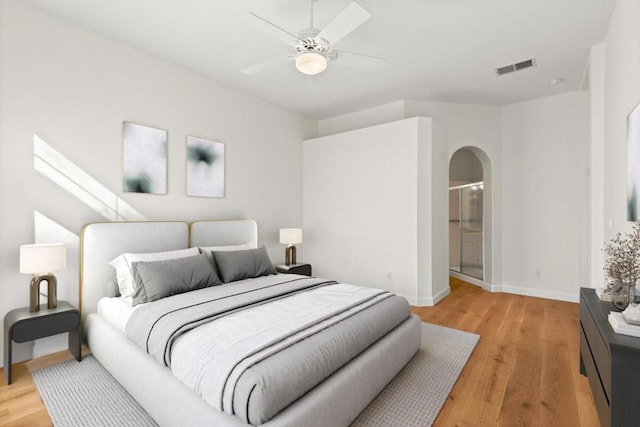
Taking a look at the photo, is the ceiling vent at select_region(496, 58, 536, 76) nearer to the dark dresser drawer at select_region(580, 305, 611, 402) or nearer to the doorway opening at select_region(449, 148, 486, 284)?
the doorway opening at select_region(449, 148, 486, 284)

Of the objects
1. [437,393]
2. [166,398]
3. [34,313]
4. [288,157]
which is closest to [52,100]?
[34,313]

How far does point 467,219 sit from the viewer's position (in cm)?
589

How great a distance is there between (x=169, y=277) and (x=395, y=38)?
2961 mm

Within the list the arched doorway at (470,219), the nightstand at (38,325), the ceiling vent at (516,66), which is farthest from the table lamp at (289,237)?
the ceiling vent at (516,66)

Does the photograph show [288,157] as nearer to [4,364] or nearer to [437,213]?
[437,213]

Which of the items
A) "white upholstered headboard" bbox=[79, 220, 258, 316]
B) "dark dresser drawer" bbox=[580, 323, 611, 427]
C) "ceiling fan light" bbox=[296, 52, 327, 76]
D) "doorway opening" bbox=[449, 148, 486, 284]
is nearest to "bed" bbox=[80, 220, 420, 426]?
"white upholstered headboard" bbox=[79, 220, 258, 316]

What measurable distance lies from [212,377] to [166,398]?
0.43 metres

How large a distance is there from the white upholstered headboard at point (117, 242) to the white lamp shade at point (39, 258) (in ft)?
1.14

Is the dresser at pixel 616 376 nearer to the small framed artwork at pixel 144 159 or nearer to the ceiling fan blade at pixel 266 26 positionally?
the ceiling fan blade at pixel 266 26

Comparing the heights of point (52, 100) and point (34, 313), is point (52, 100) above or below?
above

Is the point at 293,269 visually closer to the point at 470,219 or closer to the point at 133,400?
the point at 133,400

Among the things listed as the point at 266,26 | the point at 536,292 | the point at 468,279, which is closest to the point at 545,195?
the point at 536,292

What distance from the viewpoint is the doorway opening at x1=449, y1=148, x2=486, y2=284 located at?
543cm

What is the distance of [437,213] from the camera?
429cm
